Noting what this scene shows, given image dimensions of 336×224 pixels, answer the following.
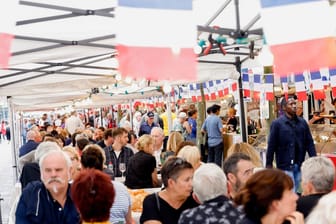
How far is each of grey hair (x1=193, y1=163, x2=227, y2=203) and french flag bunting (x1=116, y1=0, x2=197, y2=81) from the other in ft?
2.14

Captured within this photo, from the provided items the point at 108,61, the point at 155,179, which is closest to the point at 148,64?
the point at 155,179

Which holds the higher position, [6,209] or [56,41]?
[56,41]

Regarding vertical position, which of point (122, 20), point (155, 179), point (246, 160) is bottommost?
point (155, 179)

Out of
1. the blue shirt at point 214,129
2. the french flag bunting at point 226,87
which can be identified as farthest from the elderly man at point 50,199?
the french flag bunting at point 226,87

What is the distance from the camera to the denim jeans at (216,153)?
1153 cm

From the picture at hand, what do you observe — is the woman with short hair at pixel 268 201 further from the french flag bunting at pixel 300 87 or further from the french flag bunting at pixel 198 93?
the french flag bunting at pixel 198 93

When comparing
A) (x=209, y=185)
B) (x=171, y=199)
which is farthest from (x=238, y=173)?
(x=209, y=185)

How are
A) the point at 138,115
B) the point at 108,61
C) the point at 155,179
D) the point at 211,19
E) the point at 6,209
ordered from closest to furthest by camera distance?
the point at 211,19, the point at 155,179, the point at 108,61, the point at 6,209, the point at 138,115

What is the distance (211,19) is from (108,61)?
3232 mm

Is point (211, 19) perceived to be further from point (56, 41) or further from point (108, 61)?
point (108, 61)

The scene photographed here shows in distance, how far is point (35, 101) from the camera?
12.4 metres

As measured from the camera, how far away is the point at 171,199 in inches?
141

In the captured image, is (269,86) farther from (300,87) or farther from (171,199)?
(171,199)

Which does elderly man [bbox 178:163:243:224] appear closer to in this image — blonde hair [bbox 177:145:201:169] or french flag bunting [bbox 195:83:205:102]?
blonde hair [bbox 177:145:201:169]
